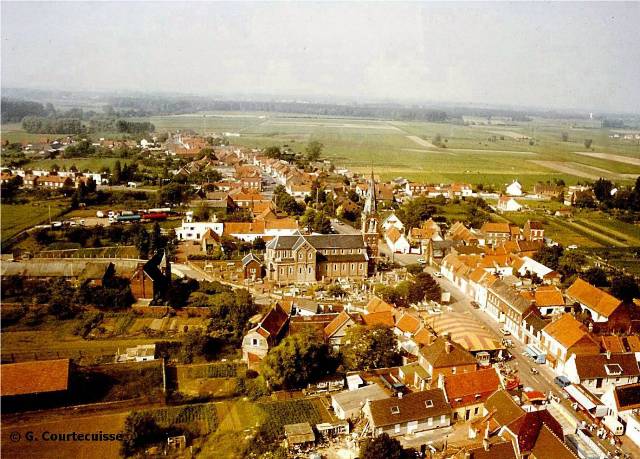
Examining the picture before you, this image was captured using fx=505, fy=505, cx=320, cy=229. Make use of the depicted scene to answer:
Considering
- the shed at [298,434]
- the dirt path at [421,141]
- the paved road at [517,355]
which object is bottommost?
the paved road at [517,355]

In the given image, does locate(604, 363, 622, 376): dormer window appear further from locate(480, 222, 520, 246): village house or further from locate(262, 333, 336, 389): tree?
locate(480, 222, 520, 246): village house

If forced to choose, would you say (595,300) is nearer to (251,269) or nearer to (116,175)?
(251,269)

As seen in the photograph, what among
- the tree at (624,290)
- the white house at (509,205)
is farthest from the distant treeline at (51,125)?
the tree at (624,290)

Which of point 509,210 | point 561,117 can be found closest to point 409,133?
point 561,117

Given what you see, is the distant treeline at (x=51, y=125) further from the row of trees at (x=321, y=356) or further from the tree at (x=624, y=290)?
the tree at (x=624, y=290)

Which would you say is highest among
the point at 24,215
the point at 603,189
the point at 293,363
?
the point at 24,215

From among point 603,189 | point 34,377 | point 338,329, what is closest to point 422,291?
point 338,329

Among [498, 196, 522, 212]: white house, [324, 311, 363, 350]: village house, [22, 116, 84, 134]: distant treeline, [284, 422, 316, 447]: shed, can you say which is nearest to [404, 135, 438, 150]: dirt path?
[498, 196, 522, 212]: white house
